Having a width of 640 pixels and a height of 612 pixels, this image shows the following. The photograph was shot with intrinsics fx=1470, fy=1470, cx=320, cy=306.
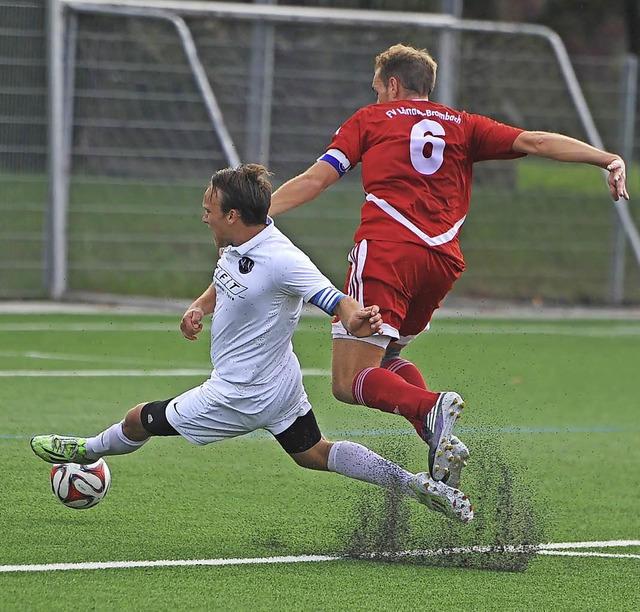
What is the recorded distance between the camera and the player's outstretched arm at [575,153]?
6.15 meters

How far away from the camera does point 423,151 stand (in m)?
6.54

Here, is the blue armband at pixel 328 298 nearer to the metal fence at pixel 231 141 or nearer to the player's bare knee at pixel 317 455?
the player's bare knee at pixel 317 455

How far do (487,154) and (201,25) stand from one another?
1097 centimetres

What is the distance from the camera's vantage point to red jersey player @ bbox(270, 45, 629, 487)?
643 cm

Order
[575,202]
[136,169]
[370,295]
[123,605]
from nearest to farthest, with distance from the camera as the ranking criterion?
[123,605] → [370,295] → [136,169] → [575,202]

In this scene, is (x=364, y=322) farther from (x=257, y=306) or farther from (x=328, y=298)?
(x=257, y=306)

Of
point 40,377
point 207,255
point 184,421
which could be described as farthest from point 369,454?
point 207,255

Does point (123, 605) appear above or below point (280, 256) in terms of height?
below

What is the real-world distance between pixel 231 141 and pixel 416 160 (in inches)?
421

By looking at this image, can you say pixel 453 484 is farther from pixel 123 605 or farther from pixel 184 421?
pixel 123 605

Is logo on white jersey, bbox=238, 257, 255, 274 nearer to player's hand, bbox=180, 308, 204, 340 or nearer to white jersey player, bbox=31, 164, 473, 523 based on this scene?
white jersey player, bbox=31, 164, 473, 523

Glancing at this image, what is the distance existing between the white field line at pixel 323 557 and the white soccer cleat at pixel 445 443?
1.23 feet

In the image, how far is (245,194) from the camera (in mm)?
5855

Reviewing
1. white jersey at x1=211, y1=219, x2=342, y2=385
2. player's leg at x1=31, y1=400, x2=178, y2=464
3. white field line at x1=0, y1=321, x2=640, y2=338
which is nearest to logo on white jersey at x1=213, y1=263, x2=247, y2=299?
white jersey at x1=211, y1=219, x2=342, y2=385
